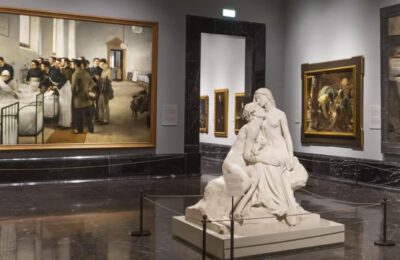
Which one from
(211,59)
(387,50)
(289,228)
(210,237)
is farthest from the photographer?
(211,59)

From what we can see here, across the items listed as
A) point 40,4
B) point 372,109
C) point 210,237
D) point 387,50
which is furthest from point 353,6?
point 210,237

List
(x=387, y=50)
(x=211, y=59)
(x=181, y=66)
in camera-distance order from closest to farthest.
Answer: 1. (x=387, y=50)
2. (x=181, y=66)
3. (x=211, y=59)

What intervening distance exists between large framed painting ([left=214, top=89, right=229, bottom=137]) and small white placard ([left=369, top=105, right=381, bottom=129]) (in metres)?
6.97

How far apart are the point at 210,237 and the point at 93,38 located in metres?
9.11

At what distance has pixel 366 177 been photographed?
1348 centimetres

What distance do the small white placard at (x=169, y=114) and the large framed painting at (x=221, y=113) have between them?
455 centimetres

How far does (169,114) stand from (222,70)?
5.51m

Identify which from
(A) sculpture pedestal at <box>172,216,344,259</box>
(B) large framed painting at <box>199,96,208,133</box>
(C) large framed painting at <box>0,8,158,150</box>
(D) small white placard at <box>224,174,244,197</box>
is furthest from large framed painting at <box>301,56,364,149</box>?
(D) small white placard at <box>224,174,244,197</box>

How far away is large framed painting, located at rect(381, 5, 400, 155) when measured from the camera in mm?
12625

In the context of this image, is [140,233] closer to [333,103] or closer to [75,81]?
[75,81]

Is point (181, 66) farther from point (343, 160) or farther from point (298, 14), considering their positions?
point (343, 160)

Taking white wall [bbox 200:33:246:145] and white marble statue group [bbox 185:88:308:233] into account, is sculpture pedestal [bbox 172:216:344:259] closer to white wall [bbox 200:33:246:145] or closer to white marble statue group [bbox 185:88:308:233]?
white marble statue group [bbox 185:88:308:233]

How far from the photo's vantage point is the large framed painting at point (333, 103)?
550 inches

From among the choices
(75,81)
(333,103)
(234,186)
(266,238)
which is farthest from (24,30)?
Answer: (266,238)
